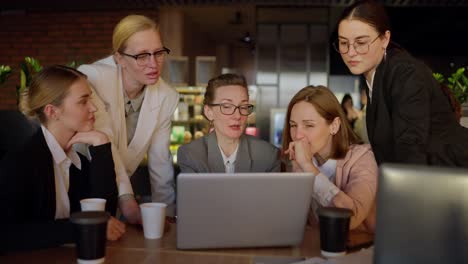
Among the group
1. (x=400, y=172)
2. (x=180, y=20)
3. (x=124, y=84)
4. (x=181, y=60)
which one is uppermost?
(x=180, y=20)

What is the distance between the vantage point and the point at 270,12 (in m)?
7.84

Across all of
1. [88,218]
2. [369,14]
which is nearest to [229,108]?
[369,14]

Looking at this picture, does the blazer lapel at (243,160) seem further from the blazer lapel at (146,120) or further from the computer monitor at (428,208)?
the computer monitor at (428,208)

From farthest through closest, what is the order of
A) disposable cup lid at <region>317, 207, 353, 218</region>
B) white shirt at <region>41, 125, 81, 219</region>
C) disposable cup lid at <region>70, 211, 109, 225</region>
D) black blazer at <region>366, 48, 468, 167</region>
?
black blazer at <region>366, 48, 468, 167</region>, white shirt at <region>41, 125, 81, 219</region>, disposable cup lid at <region>317, 207, 353, 218</region>, disposable cup lid at <region>70, 211, 109, 225</region>

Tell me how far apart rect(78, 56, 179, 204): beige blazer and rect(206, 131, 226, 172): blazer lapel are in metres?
0.35

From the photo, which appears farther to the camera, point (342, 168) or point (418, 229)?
point (342, 168)

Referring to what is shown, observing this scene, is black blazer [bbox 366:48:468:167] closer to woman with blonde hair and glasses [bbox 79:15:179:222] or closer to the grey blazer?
the grey blazer

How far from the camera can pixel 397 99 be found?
74.6 inches

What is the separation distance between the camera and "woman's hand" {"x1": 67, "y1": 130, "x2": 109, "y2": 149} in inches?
71.0

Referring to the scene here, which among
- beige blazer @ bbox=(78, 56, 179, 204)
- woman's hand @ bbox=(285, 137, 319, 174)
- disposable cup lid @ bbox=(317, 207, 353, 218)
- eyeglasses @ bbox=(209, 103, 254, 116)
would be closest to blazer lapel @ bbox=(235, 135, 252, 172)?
eyeglasses @ bbox=(209, 103, 254, 116)

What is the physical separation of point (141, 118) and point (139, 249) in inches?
37.4

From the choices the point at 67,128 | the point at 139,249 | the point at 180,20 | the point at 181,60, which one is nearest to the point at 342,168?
the point at 139,249

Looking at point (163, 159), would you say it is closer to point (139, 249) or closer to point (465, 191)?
point (139, 249)

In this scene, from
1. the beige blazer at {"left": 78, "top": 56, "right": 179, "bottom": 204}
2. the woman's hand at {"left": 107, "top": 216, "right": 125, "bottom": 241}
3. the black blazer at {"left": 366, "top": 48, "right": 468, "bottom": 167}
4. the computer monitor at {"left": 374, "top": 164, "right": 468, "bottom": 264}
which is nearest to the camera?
the computer monitor at {"left": 374, "top": 164, "right": 468, "bottom": 264}
